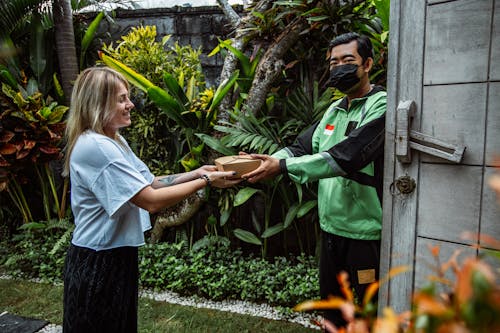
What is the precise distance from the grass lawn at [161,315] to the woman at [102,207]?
1.32 metres

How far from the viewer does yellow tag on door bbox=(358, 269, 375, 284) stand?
232 cm

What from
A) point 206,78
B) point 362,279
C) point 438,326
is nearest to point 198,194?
point 206,78

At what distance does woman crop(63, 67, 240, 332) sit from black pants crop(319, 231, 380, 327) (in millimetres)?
945

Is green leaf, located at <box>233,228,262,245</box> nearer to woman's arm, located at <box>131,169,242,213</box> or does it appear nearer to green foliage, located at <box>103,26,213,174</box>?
green foliage, located at <box>103,26,213,174</box>

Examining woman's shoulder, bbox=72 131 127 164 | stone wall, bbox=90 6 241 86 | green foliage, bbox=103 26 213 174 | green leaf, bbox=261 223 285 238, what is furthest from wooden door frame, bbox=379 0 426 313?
stone wall, bbox=90 6 241 86

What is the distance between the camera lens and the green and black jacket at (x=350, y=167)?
86.2 inches

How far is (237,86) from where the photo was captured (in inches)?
180

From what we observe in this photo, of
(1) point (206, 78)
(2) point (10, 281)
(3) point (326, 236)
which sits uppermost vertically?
(1) point (206, 78)

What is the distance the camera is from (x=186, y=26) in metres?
5.58

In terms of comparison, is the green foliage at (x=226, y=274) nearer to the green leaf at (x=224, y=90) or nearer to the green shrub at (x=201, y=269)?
the green shrub at (x=201, y=269)

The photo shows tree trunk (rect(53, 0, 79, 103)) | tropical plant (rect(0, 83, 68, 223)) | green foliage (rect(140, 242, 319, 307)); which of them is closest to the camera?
green foliage (rect(140, 242, 319, 307))

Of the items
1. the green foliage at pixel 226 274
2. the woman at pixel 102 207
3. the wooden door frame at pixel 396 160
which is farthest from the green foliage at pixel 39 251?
the wooden door frame at pixel 396 160

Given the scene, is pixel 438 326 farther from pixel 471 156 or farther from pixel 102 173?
pixel 102 173

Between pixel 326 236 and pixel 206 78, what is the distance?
11.6 ft
